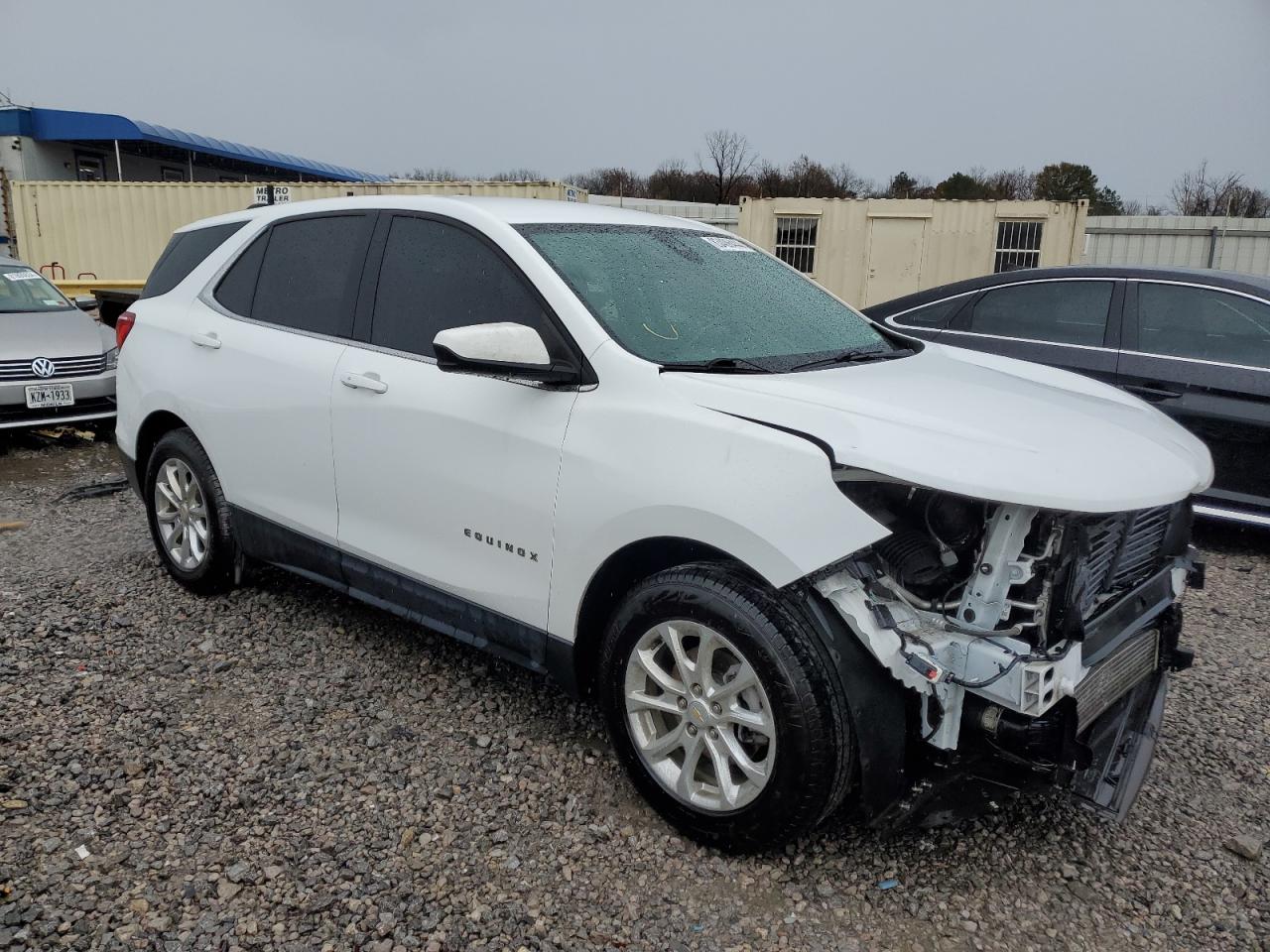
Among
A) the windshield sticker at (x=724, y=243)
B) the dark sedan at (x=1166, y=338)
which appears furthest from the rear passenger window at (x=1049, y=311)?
the windshield sticker at (x=724, y=243)

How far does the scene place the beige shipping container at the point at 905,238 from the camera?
12.9 metres

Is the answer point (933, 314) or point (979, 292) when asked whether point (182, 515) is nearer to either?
point (933, 314)

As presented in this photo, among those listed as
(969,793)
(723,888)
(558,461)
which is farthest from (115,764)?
(969,793)

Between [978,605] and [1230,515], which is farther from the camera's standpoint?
[1230,515]

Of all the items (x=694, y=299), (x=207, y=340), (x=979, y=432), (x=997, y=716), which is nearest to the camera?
(x=997, y=716)

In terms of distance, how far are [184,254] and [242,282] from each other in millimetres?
607

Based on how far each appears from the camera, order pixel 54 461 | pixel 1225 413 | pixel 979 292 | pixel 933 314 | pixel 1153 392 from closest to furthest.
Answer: pixel 1225 413
pixel 1153 392
pixel 979 292
pixel 933 314
pixel 54 461

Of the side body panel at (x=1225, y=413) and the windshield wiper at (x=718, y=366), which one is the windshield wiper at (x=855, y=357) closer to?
the windshield wiper at (x=718, y=366)

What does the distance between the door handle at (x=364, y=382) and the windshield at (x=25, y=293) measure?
637cm

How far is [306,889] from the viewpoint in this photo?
2.47m


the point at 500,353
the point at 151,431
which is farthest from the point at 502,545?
the point at 151,431

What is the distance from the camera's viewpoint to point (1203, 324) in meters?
5.19

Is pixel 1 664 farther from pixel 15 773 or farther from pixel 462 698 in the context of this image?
pixel 462 698

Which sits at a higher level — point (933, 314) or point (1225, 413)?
point (933, 314)
